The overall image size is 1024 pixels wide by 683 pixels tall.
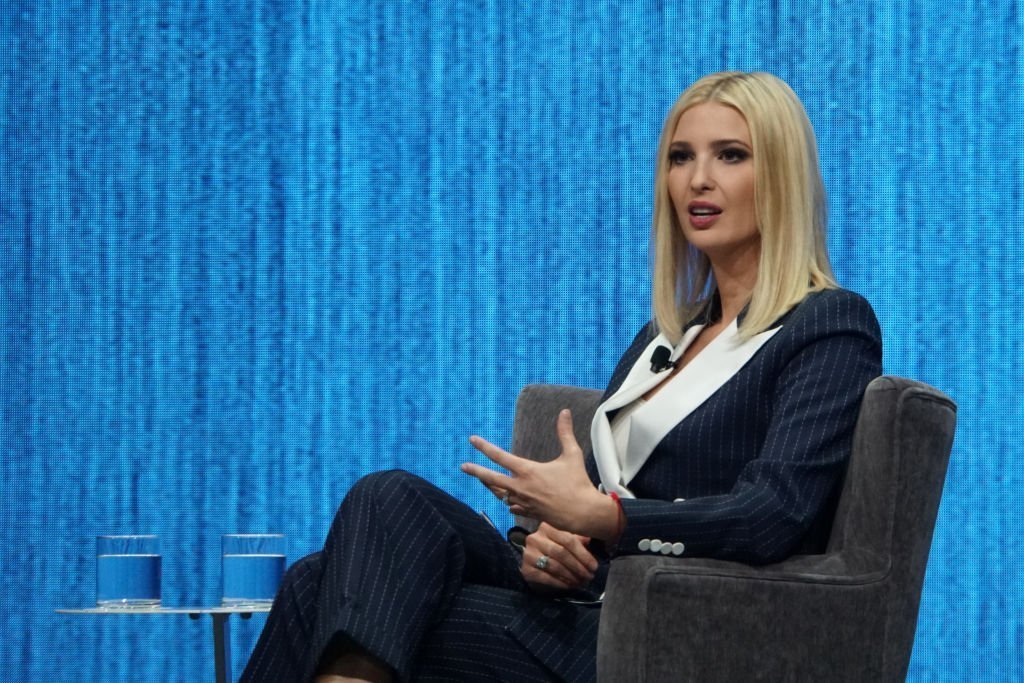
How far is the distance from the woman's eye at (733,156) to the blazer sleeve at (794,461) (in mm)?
248

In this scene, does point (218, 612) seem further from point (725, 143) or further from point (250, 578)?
point (725, 143)

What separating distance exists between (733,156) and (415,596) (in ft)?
2.28

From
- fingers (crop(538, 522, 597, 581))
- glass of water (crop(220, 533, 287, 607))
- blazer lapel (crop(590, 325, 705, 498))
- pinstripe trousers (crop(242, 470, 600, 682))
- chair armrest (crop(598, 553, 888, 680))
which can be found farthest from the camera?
glass of water (crop(220, 533, 287, 607))

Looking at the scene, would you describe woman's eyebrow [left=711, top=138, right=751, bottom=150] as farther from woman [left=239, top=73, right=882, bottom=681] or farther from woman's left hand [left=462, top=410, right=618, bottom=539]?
woman's left hand [left=462, top=410, right=618, bottom=539]

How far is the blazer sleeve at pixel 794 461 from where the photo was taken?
1467 mm

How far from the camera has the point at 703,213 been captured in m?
1.78

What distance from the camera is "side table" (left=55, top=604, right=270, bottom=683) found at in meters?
2.42

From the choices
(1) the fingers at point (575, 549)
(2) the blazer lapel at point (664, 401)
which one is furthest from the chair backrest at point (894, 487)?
(1) the fingers at point (575, 549)

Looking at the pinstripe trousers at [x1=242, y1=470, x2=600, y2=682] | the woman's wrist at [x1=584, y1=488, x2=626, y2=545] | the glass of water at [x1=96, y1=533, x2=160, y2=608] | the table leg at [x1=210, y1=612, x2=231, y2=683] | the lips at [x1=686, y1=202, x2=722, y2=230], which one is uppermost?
the lips at [x1=686, y1=202, x2=722, y2=230]

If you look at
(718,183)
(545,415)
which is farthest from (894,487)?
(545,415)

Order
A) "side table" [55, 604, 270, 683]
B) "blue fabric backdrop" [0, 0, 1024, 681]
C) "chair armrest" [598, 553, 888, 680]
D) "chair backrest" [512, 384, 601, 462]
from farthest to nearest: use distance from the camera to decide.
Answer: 1. "blue fabric backdrop" [0, 0, 1024, 681]
2. "side table" [55, 604, 270, 683]
3. "chair backrest" [512, 384, 601, 462]
4. "chair armrest" [598, 553, 888, 680]

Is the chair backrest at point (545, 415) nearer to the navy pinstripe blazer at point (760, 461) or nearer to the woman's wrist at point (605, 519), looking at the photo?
the navy pinstripe blazer at point (760, 461)

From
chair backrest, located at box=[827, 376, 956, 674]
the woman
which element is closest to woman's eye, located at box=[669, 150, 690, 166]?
the woman

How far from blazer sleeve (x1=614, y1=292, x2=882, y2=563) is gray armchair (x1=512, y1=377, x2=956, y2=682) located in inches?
1.0
